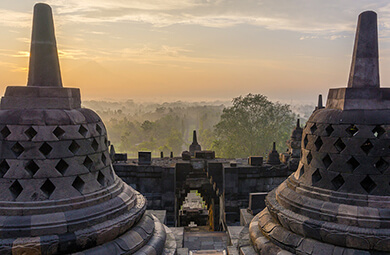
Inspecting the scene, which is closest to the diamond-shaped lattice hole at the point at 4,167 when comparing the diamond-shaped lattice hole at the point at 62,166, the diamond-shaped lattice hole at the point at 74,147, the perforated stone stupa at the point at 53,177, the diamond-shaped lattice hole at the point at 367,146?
the perforated stone stupa at the point at 53,177

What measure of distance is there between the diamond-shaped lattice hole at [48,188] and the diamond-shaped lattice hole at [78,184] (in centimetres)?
36

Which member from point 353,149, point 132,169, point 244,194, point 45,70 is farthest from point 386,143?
point 132,169

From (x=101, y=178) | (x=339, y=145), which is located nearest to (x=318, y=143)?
(x=339, y=145)

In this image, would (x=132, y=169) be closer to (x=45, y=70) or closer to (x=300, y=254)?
(x=45, y=70)

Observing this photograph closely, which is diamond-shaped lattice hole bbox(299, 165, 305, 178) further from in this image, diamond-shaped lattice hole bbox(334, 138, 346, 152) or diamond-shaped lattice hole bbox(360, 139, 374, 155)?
diamond-shaped lattice hole bbox(360, 139, 374, 155)

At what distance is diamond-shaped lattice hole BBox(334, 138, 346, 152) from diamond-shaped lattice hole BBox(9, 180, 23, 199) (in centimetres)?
603

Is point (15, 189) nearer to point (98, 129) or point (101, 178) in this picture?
point (101, 178)

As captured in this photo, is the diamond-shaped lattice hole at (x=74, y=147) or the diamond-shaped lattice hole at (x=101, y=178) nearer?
the diamond-shaped lattice hole at (x=74, y=147)

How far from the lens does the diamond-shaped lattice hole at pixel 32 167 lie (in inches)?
202

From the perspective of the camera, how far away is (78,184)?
5.50 metres

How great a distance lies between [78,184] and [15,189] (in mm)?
1039

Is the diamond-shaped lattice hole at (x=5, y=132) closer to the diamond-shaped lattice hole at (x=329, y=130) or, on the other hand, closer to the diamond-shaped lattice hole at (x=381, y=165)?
the diamond-shaped lattice hole at (x=329, y=130)

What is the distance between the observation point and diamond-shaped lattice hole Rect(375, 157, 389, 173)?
217 inches

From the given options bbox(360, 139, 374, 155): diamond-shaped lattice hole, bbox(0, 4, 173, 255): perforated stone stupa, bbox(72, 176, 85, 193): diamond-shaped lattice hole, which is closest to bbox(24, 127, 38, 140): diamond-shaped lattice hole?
bbox(0, 4, 173, 255): perforated stone stupa
